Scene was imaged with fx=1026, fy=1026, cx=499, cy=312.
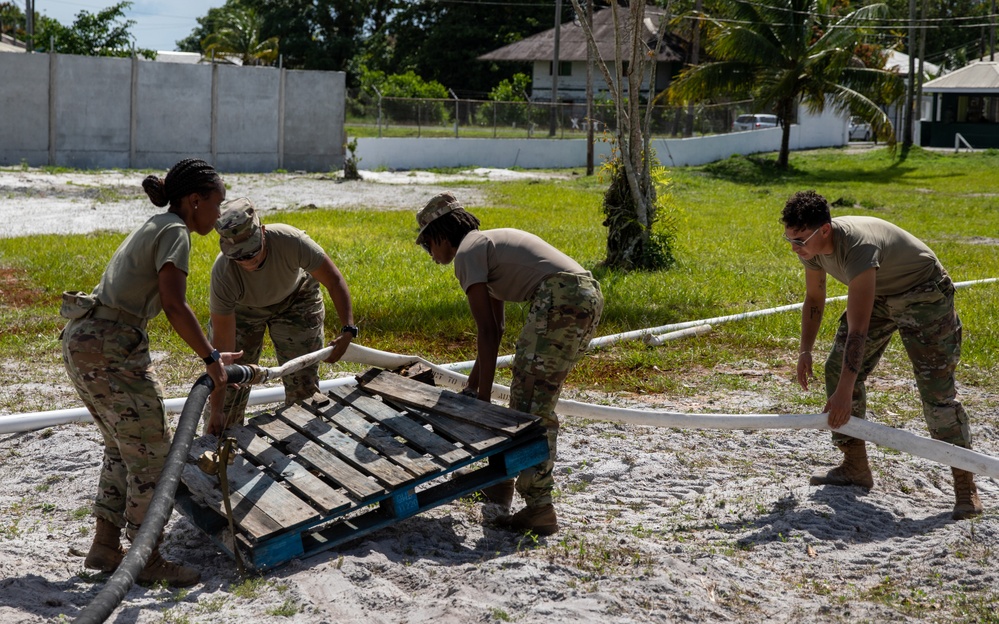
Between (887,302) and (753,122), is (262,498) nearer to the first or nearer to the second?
(887,302)

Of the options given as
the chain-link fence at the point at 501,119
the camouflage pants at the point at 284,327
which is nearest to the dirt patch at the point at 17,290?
the camouflage pants at the point at 284,327

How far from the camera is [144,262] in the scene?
156 inches

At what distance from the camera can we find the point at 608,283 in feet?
34.5

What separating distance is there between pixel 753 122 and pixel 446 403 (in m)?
36.3

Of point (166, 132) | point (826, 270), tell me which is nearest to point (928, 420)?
point (826, 270)

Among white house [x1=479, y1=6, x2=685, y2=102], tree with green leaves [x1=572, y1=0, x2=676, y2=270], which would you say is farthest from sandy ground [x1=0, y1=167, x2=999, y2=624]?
white house [x1=479, y1=6, x2=685, y2=102]

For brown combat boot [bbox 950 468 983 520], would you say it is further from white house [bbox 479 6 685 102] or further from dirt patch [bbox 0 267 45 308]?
white house [bbox 479 6 685 102]

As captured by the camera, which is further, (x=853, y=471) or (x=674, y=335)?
(x=674, y=335)

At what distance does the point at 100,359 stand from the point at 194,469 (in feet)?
2.81

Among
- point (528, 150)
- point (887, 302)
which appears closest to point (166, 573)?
point (887, 302)

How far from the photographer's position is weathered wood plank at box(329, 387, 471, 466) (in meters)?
4.40

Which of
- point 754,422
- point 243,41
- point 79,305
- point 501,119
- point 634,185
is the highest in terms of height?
point 243,41

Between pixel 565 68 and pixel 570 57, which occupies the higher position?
pixel 570 57

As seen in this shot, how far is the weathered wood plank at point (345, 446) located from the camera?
4336mm
